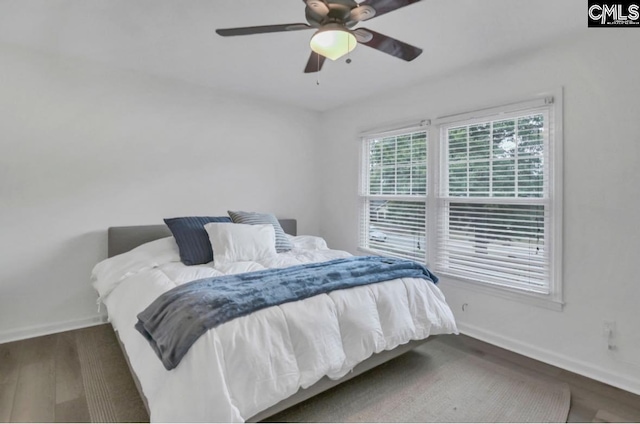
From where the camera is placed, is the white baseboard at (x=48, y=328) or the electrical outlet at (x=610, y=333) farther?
the white baseboard at (x=48, y=328)

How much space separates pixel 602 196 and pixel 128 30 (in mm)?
3592

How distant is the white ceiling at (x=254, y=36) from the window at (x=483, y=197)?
1.78 feet

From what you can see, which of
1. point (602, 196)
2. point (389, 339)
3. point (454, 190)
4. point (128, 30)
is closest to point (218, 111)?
point (128, 30)

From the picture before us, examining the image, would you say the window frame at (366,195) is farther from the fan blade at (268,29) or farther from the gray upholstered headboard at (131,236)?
the gray upholstered headboard at (131,236)

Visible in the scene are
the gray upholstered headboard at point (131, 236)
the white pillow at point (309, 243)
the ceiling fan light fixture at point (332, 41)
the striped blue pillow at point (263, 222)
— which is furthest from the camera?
the white pillow at point (309, 243)

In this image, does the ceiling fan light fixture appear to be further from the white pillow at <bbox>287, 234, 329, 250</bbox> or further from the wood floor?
the wood floor

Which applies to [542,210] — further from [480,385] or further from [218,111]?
[218,111]

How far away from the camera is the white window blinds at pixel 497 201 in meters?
2.57

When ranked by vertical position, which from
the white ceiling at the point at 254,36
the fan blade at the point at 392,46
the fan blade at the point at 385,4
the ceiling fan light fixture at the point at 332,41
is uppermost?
the white ceiling at the point at 254,36

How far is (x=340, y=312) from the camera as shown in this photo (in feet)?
6.25

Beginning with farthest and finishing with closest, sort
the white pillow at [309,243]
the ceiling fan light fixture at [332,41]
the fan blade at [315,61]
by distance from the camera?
the white pillow at [309,243]
the fan blade at [315,61]
the ceiling fan light fixture at [332,41]

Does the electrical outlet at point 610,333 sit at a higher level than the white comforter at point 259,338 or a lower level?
lower

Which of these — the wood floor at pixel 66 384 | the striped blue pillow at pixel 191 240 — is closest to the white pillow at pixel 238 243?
the striped blue pillow at pixel 191 240

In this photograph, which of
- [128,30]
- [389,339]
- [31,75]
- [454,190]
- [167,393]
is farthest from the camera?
[454,190]
